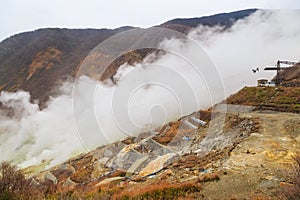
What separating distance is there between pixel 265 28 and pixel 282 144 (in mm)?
39163

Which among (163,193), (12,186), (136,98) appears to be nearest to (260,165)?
(163,193)

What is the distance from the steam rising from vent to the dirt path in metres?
8.16

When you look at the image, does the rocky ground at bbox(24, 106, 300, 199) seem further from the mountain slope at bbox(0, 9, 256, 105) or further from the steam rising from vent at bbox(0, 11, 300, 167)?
the mountain slope at bbox(0, 9, 256, 105)

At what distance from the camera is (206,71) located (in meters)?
34.0

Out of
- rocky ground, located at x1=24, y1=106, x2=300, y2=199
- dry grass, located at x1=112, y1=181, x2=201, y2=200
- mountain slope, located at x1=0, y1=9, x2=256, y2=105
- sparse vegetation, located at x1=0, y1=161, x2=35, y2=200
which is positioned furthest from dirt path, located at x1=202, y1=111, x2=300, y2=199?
mountain slope, located at x1=0, y1=9, x2=256, y2=105

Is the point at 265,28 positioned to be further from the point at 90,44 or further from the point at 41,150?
the point at 41,150

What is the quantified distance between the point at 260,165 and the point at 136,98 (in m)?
17.8

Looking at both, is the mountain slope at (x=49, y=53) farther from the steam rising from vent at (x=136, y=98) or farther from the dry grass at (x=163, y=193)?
the dry grass at (x=163, y=193)

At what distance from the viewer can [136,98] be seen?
80.7 feet

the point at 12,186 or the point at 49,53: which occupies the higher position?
the point at 49,53

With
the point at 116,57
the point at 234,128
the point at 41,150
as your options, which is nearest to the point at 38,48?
the point at 116,57

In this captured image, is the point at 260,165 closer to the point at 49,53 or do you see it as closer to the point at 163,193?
the point at 163,193

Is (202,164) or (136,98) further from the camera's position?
(136,98)

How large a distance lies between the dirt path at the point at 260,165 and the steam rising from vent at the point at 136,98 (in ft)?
26.8
